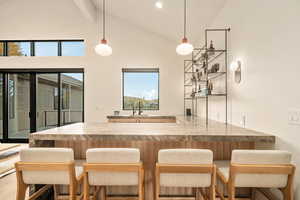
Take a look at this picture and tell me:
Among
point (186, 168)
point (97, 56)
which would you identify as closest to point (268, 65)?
point (186, 168)

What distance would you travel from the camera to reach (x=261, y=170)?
1366 millimetres

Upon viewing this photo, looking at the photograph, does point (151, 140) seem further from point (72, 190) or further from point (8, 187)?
point (8, 187)

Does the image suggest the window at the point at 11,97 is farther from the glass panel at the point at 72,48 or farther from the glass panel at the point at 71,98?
the glass panel at the point at 72,48

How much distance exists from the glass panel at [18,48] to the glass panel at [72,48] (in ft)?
3.42

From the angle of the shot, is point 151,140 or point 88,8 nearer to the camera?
point 151,140

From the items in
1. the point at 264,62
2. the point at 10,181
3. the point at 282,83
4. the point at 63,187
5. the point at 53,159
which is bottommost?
the point at 10,181

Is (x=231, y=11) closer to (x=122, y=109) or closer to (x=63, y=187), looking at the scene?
(x=63, y=187)

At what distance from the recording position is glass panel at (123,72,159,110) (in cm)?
522

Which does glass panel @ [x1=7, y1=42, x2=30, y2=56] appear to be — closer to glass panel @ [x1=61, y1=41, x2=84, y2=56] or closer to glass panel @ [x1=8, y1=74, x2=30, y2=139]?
glass panel @ [x1=8, y1=74, x2=30, y2=139]

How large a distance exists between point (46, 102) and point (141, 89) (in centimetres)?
285

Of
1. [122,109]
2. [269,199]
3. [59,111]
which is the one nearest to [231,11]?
[269,199]

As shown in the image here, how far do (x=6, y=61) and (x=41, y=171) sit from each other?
5147 mm

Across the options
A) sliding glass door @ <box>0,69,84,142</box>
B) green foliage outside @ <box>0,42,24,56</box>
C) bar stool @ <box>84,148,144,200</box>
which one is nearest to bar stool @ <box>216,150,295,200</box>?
bar stool @ <box>84,148,144,200</box>

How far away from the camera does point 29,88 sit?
539cm
